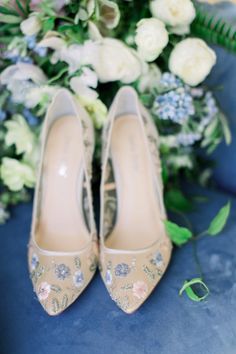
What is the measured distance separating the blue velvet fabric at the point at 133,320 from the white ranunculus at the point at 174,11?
0.41 metres

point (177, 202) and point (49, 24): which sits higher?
point (49, 24)

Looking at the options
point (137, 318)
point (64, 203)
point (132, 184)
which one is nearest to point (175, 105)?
point (132, 184)

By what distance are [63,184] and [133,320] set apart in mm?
309

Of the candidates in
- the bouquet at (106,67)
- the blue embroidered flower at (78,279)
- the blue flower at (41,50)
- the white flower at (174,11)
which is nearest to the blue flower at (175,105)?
the bouquet at (106,67)

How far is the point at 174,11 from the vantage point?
801 mm

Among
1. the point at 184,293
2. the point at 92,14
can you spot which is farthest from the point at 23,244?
the point at 92,14

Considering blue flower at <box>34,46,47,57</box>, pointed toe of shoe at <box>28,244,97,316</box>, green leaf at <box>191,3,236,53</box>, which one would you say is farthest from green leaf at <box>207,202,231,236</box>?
blue flower at <box>34,46,47,57</box>

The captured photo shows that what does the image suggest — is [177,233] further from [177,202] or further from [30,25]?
[30,25]

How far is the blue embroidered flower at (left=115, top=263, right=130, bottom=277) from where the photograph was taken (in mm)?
728

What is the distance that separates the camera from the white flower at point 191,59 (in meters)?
0.81

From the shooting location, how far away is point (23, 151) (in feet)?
2.96

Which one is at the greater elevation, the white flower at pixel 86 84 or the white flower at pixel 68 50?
the white flower at pixel 68 50

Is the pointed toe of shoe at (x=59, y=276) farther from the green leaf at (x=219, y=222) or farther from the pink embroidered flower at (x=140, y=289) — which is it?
the green leaf at (x=219, y=222)

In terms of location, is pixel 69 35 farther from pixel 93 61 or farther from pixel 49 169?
pixel 49 169
